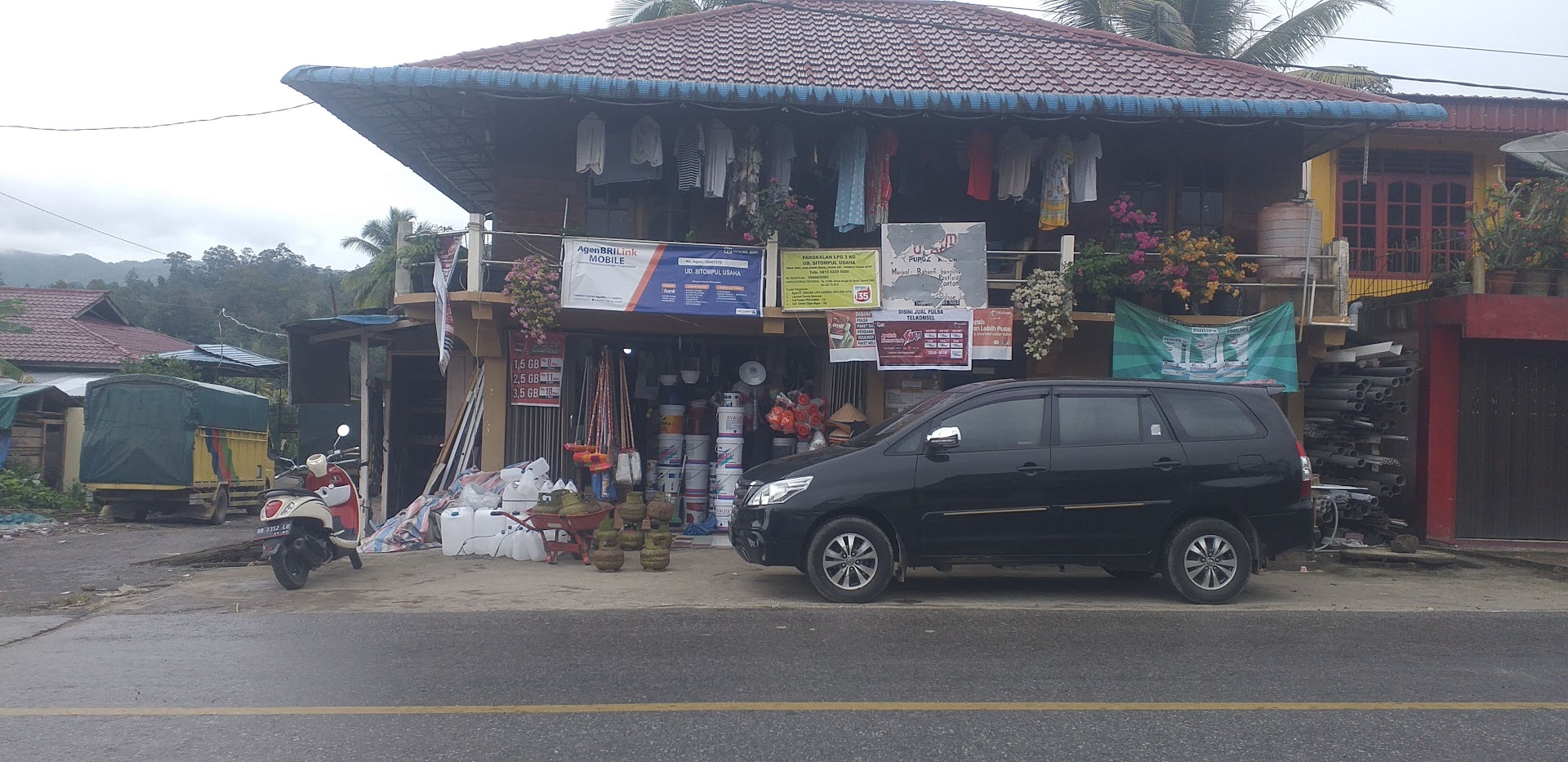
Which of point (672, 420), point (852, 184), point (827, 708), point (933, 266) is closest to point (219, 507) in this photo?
point (672, 420)

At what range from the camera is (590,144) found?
12.0 meters

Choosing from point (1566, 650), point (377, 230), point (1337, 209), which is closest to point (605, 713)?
point (1566, 650)

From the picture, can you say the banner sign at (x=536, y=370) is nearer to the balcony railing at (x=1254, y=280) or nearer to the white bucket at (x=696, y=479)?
the balcony railing at (x=1254, y=280)

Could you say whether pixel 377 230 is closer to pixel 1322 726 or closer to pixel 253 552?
pixel 253 552

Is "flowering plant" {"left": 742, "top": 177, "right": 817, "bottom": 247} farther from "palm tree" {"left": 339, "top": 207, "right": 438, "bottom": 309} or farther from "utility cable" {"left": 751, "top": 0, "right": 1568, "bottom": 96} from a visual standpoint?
"palm tree" {"left": 339, "top": 207, "right": 438, "bottom": 309}

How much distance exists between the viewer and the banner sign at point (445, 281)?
38.6 feet

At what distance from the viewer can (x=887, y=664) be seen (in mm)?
5992

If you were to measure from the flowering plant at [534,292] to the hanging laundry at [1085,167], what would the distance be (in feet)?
20.6

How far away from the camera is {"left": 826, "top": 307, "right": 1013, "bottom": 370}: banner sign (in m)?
11.7

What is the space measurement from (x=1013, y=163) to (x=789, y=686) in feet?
28.3

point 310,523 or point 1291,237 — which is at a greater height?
point 1291,237

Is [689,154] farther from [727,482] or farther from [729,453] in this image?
[727,482]

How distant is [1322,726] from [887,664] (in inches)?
88.5

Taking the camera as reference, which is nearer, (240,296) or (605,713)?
(605,713)
